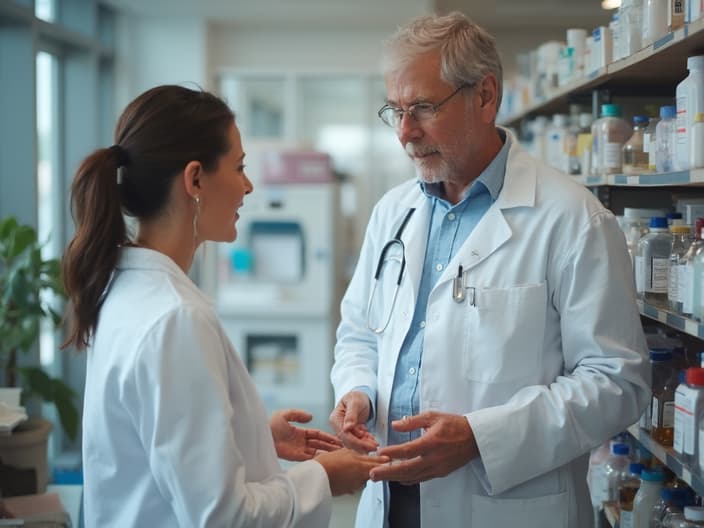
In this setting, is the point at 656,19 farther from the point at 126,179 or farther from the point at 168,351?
the point at 168,351

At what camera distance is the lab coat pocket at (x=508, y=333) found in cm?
171

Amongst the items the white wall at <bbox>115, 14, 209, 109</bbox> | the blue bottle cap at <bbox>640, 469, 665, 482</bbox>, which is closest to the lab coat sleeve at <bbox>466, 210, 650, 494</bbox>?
the blue bottle cap at <bbox>640, 469, 665, 482</bbox>

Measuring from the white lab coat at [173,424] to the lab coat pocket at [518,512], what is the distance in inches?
18.1

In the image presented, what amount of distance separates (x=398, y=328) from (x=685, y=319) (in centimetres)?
61

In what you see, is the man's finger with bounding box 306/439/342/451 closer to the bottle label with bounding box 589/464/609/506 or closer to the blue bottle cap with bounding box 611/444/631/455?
the blue bottle cap with bounding box 611/444/631/455

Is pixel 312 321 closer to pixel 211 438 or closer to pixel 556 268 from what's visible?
pixel 556 268

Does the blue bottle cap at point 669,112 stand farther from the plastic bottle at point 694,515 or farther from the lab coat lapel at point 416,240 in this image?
the plastic bottle at point 694,515

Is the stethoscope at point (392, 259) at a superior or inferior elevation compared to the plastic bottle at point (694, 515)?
superior

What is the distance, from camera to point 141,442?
1.28 meters

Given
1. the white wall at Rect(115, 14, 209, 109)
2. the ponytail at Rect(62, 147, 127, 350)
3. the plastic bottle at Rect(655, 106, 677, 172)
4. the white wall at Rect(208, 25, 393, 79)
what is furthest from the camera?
the white wall at Rect(208, 25, 393, 79)

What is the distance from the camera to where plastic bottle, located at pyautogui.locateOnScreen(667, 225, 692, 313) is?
6.10 ft

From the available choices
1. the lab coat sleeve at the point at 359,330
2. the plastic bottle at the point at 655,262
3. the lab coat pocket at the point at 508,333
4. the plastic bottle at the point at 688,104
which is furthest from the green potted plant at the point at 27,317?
the plastic bottle at the point at 688,104

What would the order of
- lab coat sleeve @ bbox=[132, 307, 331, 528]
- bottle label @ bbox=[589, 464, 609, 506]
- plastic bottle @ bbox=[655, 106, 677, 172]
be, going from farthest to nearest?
bottle label @ bbox=[589, 464, 609, 506]
plastic bottle @ bbox=[655, 106, 677, 172]
lab coat sleeve @ bbox=[132, 307, 331, 528]

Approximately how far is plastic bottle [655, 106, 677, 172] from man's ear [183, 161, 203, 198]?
3.60ft
